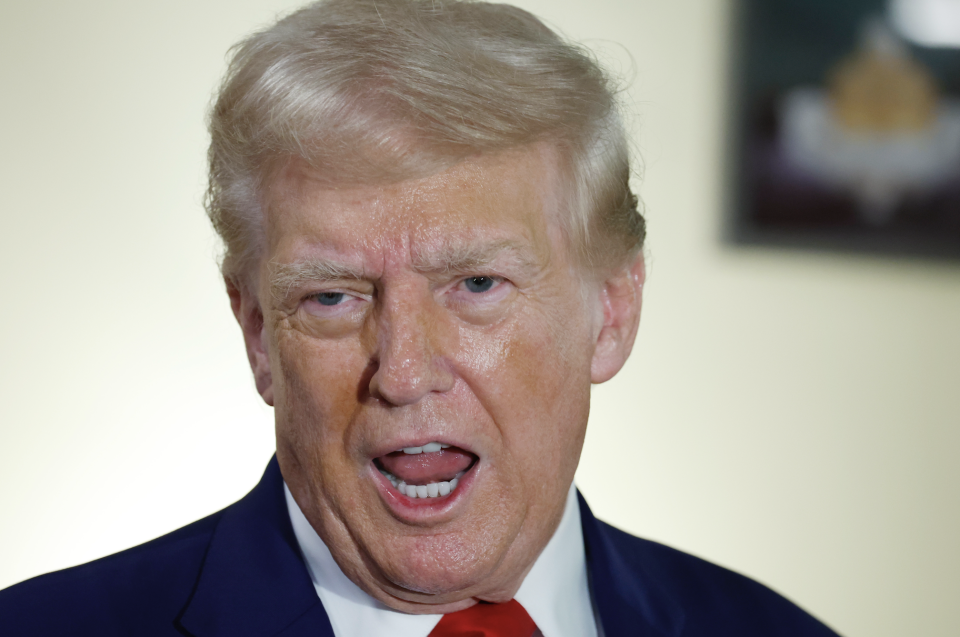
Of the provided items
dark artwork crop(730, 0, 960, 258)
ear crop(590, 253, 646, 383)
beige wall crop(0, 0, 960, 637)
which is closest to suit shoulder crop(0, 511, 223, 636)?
ear crop(590, 253, 646, 383)

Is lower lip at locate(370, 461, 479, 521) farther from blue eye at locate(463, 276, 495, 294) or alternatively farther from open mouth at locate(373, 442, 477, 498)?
blue eye at locate(463, 276, 495, 294)

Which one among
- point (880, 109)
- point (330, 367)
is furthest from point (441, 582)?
point (880, 109)

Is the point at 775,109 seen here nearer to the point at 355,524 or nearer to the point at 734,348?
the point at 734,348

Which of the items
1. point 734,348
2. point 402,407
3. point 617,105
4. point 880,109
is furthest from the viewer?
point 734,348

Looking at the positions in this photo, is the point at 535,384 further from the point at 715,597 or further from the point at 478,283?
the point at 715,597

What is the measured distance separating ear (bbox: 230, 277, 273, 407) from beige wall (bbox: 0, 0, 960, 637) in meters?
1.21

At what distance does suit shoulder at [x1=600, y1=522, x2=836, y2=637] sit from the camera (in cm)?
154

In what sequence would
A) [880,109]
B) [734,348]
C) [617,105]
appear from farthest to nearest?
[734,348] → [880,109] → [617,105]

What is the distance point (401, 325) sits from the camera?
1172 mm

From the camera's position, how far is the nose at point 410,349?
1.15m

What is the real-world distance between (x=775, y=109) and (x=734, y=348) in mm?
567

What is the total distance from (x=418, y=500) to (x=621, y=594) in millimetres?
372

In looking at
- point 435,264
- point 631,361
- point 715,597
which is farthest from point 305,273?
point 631,361

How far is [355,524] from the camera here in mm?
1233
